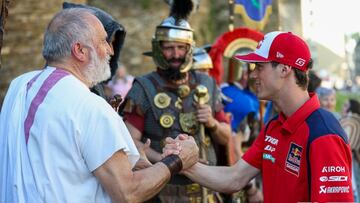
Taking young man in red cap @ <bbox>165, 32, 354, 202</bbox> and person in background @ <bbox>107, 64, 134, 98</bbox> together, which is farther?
person in background @ <bbox>107, 64, 134, 98</bbox>

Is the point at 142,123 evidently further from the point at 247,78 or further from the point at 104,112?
the point at 247,78

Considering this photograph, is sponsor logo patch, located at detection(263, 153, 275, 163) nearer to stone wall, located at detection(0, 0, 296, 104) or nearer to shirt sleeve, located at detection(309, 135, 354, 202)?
shirt sleeve, located at detection(309, 135, 354, 202)

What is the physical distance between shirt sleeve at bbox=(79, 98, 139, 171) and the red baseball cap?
39.5 inches

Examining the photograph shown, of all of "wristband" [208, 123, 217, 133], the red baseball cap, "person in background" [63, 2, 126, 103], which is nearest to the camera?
the red baseball cap

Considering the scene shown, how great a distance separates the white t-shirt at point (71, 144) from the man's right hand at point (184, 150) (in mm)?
597

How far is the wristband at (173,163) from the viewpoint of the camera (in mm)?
3309

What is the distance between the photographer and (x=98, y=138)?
2.90 meters

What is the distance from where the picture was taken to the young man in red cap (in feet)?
10.3

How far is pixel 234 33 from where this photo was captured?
7.84 metres

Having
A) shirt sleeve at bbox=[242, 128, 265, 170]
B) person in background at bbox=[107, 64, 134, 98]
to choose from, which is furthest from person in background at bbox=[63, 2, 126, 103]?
person in background at bbox=[107, 64, 134, 98]

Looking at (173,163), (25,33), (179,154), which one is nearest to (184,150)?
(179,154)

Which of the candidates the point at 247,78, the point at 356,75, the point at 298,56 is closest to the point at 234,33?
the point at 247,78

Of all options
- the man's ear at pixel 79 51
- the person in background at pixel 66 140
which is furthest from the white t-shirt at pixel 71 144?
the man's ear at pixel 79 51

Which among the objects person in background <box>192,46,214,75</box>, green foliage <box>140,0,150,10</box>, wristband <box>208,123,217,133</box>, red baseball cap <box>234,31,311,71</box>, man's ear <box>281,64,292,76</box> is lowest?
wristband <box>208,123,217,133</box>
